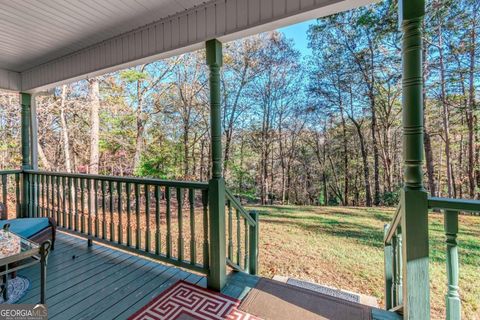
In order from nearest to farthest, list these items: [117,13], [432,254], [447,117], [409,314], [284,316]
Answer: [409,314], [284,316], [117,13], [432,254], [447,117]

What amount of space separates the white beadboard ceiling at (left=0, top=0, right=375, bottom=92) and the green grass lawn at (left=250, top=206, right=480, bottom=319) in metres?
4.00

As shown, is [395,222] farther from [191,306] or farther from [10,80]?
[10,80]

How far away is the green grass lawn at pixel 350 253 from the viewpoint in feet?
12.3

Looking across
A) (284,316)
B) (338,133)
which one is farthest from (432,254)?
(338,133)

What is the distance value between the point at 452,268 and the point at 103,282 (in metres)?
2.91

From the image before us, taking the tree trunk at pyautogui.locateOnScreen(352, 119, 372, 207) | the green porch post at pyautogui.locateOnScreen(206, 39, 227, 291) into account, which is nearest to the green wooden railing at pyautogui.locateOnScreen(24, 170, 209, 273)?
the green porch post at pyautogui.locateOnScreen(206, 39, 227, 291)

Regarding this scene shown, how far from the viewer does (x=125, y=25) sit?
2.60 metres

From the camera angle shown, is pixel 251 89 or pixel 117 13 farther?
pixel 251 89

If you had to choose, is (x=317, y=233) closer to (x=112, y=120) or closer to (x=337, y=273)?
(x=337, y=273)

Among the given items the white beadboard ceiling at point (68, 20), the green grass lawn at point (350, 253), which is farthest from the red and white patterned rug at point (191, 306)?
the white beadboard ceiling at point (68, 20)

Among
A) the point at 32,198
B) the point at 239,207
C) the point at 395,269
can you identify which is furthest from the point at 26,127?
the point at 395,269

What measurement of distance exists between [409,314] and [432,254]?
13.3ft

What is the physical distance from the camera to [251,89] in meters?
10.6

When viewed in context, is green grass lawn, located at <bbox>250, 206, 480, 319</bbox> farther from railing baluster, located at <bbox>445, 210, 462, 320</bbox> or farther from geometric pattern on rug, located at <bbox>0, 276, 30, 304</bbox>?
geometric pattern on rug, located at <bbox>0, 276, 30, 304</bbox>
